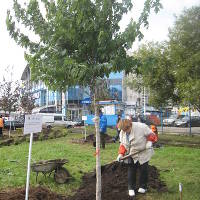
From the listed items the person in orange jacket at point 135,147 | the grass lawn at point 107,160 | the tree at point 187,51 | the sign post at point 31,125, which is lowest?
the grass lawn at point 107,160

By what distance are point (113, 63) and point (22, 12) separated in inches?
81.6

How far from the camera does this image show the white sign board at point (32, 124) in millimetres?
5754

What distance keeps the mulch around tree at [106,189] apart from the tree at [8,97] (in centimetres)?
2373

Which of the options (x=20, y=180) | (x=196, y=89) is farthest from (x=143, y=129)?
(x=196, y=89)

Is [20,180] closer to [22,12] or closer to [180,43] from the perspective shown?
[22,12]

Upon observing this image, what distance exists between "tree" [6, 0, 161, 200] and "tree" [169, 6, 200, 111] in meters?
11.4

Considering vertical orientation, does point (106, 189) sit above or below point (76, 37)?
below

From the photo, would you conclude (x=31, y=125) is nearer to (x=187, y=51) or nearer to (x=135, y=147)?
(x=135, y=147)

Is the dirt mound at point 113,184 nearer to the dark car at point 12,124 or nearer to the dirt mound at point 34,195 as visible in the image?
the dirt mound at point 34,195

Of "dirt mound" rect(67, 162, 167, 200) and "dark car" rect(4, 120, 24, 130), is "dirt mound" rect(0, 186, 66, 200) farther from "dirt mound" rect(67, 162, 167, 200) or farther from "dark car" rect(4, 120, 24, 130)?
"dark car" rect(4, 120, 24, 130)

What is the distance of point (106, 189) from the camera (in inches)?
272

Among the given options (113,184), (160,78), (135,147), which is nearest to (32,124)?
(135,147)

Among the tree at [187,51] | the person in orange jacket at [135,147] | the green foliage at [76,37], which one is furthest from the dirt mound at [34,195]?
the tree at [187,51]

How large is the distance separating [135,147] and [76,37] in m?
2.55
